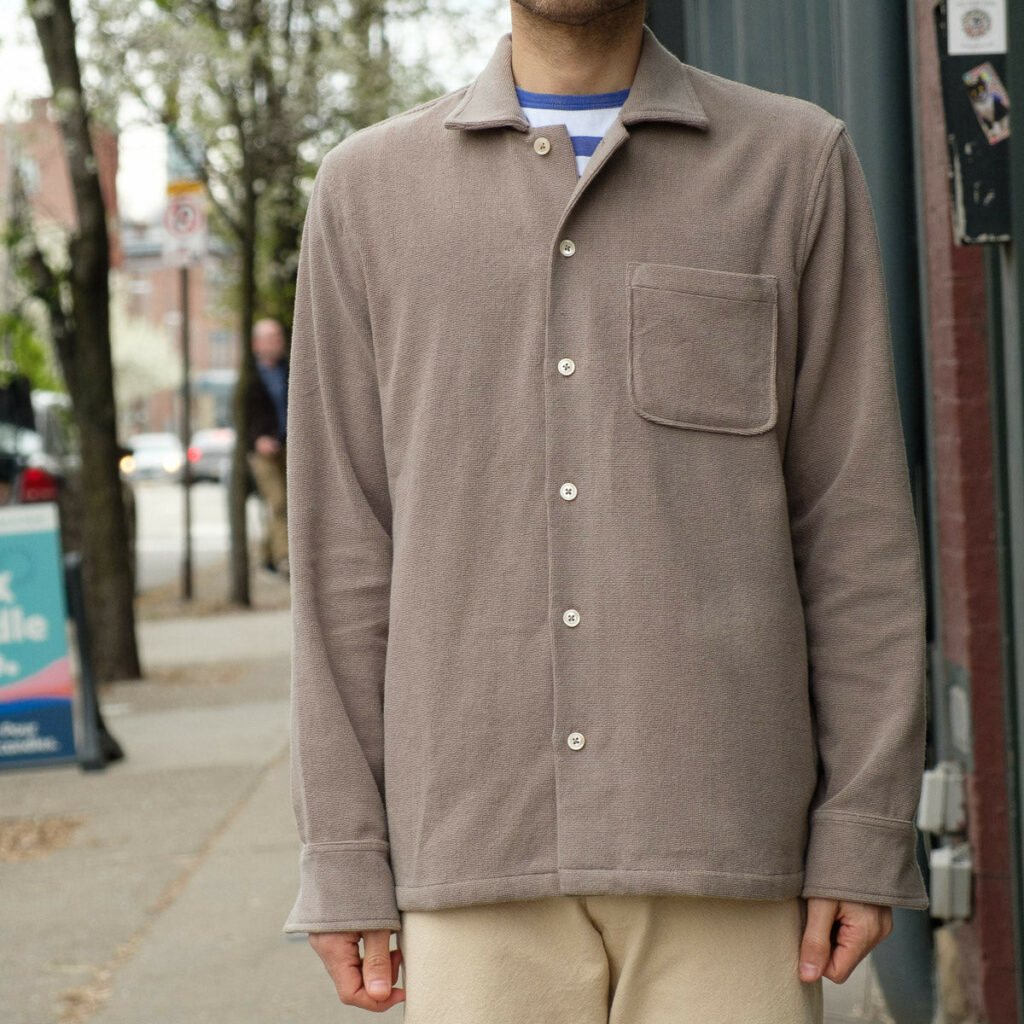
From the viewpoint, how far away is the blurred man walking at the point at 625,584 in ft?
6.26

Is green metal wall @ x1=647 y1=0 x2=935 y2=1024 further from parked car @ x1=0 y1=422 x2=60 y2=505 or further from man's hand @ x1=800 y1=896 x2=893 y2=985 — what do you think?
parked car @ x1=0 y1=422 x2=60 y2=505

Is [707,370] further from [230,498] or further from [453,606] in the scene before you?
[230,498]

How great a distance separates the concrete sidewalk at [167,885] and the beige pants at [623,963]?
2408mm

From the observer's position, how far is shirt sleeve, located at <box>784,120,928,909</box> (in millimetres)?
1930

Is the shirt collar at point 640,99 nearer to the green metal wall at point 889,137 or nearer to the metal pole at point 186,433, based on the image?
the green metal wall at point 889,137

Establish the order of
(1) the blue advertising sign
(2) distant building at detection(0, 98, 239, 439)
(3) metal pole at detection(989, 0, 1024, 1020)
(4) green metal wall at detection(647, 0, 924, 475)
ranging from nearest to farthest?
(3) metal pole at detection(989, 0, 1024, 1020) → (4) green metal wall at detection(647, 0, 924, 475) → (1) the blue advertising sign → (2) distant building at detection(0, 98, 239, 439)

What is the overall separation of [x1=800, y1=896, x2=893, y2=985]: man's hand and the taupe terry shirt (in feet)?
0.12

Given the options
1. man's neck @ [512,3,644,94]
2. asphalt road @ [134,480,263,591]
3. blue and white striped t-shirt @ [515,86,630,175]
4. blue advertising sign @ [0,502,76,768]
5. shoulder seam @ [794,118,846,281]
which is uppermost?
man's neck @ [512,3,644,94]

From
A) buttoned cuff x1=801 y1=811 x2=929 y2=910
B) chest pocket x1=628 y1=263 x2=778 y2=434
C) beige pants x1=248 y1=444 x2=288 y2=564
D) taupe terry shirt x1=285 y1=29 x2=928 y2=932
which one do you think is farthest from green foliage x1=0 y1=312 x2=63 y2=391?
buttoned cuff x1=801 y1=811 x2=929 y2=910

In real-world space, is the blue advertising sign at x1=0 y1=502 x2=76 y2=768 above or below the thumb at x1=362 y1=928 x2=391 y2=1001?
below

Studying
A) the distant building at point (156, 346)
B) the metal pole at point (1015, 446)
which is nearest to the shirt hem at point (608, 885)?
the metal pole at point (1015, 446)

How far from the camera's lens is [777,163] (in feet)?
6.54

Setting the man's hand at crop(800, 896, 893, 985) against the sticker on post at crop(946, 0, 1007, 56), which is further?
the sticker on post at crop(946, 0, 1007, 56)

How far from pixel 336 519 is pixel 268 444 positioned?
36.5 ft
